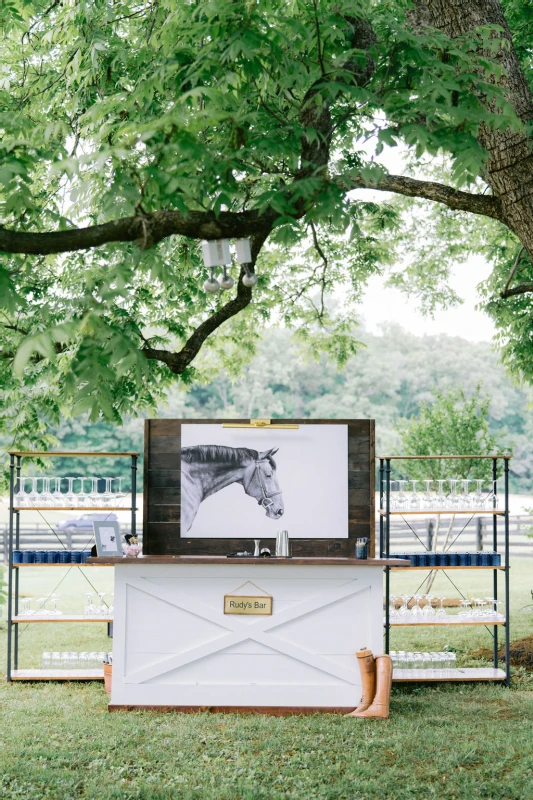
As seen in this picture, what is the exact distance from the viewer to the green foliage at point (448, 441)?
10.9 metres

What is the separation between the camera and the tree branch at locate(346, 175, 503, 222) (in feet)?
19.4

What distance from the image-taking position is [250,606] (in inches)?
244

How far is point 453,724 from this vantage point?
5.67 metres

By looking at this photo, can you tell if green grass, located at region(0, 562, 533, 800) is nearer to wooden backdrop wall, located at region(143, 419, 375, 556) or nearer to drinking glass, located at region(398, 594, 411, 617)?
drinking glass, located at region(398, 594, 411, 617)

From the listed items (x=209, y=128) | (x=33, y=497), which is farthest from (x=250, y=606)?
(x=209, y=128)

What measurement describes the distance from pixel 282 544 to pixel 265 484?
2.46ft

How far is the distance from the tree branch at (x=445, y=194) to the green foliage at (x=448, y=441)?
4.89 metres

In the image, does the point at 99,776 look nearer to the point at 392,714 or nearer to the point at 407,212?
the point at 392,714

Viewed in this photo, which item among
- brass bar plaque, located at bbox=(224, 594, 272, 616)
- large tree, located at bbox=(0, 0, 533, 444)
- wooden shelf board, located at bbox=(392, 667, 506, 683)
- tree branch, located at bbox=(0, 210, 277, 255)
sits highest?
large tree, located at bbox=(0, 0, 533, 444)

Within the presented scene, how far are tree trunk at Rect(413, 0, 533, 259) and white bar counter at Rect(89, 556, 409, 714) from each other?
277 cm

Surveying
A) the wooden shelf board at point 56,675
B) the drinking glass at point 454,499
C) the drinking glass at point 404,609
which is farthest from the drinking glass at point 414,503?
the wooden shelf board at point 56,675

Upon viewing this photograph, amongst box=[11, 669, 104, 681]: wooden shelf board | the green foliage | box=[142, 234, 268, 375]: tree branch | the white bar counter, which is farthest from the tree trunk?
the green foliage

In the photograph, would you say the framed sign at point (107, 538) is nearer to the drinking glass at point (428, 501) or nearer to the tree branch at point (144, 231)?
the drinking glass at point (428, 501)

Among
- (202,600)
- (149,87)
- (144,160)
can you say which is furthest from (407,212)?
(149,87)
